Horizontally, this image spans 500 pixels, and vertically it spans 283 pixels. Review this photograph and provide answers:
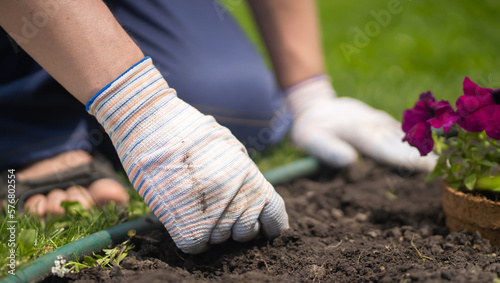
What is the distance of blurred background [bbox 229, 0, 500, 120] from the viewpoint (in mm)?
3268

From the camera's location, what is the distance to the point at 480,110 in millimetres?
1258

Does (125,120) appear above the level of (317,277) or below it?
above

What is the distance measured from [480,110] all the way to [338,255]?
1.88ft

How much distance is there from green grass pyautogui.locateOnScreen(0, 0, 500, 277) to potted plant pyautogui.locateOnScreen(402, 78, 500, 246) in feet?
1.78

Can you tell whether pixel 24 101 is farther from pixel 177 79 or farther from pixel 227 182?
pixel 227 182

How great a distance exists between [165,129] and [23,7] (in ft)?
1.59

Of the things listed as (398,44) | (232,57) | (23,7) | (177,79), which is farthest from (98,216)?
(398,44)

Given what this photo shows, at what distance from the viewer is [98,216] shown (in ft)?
4.92

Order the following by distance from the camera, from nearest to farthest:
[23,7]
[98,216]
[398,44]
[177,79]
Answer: [23,7] < [98,216] < [177,79] < [398,44]

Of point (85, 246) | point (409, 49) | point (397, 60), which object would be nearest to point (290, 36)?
point (85, 246)

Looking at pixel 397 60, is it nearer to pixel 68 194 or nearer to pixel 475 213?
pixel 475 213

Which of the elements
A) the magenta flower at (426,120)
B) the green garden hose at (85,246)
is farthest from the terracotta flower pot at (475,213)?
the green garden hose at (85,246)

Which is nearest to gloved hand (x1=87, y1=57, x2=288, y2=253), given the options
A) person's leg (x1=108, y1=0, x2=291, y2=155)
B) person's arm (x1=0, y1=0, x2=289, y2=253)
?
person's arm (x1=0, y1=0, x2=289, y2=253)

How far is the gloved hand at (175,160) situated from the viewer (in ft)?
4.03
